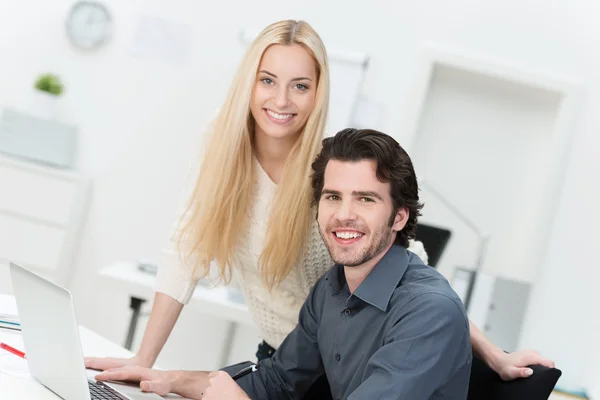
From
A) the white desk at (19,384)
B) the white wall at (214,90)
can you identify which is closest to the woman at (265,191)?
the white desk at (19,384)

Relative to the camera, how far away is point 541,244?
3.68 metres

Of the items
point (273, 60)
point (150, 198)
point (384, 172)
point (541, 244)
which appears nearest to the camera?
point (384, 172)

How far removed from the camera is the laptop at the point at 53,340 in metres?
1.34

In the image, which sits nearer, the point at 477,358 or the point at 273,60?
the point at 477,358

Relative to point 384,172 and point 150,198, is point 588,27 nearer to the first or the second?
point 150,198

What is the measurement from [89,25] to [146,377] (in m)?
2.70

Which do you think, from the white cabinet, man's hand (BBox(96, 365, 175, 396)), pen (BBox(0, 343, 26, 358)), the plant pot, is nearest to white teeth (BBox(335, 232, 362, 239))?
man's hand (BBox(96, 365, 175, 396))

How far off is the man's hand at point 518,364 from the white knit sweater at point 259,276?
0.48 m

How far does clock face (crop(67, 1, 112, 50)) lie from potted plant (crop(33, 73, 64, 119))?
0.24 m

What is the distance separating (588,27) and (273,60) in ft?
7.35

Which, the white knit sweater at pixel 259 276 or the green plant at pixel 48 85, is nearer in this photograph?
the white knit sweater at pixel 259 276

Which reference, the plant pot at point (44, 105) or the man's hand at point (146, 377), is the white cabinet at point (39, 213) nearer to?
the plant pot at point (44, 105)

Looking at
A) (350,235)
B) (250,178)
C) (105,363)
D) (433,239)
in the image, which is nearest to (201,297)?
(433,239)

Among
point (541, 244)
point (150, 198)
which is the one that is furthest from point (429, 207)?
point (150, 198)
